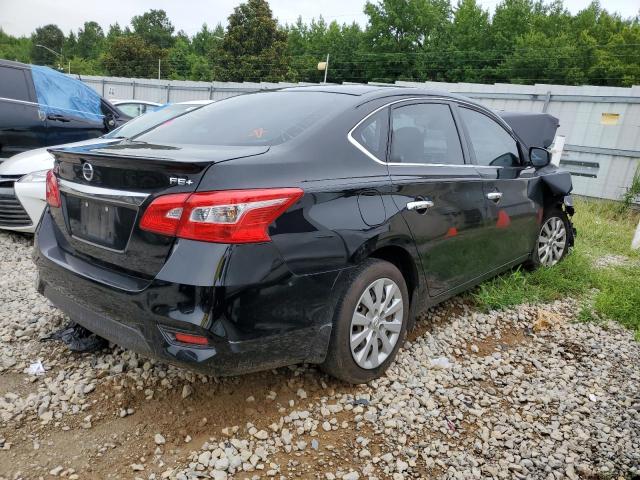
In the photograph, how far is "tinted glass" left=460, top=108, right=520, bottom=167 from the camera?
3.46 m

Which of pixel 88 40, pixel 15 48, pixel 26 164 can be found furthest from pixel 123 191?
pixel 15 48

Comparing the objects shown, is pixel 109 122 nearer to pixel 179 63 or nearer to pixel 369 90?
pixel 369 90

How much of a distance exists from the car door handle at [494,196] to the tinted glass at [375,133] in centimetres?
115

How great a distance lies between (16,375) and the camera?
2611 millimetres

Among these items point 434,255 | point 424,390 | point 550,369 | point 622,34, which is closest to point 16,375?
point 424,390

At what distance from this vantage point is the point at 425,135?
301 cm

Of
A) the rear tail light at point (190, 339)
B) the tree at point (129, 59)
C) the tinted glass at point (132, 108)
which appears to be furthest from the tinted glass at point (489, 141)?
the tree at point (129, 59)

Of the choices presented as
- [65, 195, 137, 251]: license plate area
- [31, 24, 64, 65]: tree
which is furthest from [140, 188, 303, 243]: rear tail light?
[31, 24, 64, 65]: tree

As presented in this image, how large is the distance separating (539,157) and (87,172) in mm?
3580

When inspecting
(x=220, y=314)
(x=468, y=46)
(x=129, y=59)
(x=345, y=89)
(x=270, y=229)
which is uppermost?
(x=468, y=46)

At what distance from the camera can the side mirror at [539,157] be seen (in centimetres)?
416

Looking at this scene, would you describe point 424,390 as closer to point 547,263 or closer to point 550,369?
point 550,369

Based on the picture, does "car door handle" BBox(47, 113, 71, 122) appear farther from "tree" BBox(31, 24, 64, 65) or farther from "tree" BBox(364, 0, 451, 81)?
"tree" BBox(31, 24, 64, 65)

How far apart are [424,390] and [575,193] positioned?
9540mm
